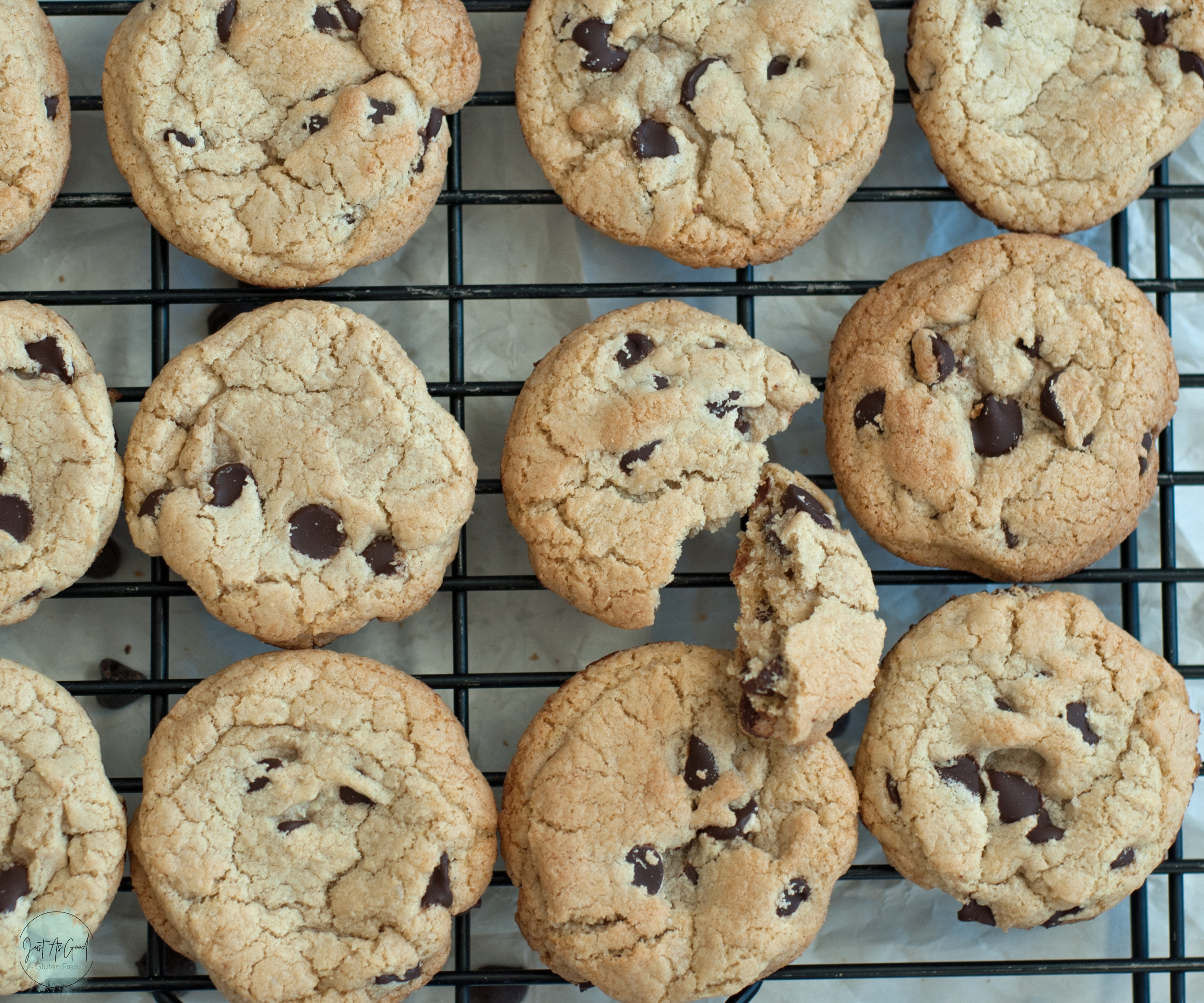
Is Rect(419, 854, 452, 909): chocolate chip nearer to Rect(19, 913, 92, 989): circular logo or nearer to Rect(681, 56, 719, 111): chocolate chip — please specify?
Rect(19, 913, 92, 989): circular logo

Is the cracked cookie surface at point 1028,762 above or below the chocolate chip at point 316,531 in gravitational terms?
below

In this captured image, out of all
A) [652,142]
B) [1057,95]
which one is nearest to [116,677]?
[652,142]

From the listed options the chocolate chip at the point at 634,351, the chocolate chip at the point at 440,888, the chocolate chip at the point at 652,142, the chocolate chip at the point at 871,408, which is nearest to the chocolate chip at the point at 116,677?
the chocolate chip at the point at 440,888

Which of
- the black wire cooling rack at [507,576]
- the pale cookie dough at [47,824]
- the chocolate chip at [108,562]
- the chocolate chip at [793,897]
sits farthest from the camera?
the chocolate chip at [108,562]

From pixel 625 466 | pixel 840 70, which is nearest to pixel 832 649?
pixel 625 466

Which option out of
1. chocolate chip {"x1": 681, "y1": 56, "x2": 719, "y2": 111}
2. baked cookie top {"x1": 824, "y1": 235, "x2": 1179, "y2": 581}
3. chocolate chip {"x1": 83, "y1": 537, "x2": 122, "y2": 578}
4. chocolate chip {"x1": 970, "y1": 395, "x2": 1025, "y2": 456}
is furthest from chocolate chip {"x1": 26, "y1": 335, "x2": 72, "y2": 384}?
chocolate chip {"x1": 970, "y1": 395, "x2": 1025, "y2": 456}

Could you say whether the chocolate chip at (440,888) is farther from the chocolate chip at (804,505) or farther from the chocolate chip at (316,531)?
the chocolate chip at (804,505)
